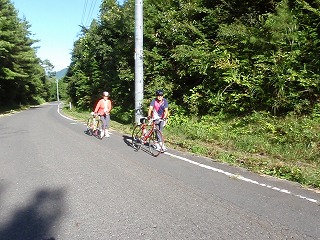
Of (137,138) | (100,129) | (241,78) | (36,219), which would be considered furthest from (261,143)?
(100,129)

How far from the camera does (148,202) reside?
15.7 feet

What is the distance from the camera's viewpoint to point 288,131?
8.29 m

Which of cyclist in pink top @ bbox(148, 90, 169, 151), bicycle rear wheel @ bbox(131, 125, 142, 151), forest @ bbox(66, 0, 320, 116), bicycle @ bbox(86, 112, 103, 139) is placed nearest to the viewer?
cyclist in pink top @ bbox(148, 90, 169, 151)

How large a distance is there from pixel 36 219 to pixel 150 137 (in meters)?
4.99

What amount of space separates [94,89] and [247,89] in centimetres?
2242

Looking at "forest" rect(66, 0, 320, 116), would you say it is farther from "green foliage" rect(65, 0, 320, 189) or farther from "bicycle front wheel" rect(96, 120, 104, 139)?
"bicycle front wheel" rect(96, 120, 104, 139)

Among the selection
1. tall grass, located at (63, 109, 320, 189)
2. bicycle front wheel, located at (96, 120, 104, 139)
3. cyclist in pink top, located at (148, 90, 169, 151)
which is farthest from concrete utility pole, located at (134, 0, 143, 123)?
cyclist in pink top, located at (148, 90, 169, 151)

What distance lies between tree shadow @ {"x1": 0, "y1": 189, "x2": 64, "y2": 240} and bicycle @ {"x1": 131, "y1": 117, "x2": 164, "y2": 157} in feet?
12.6

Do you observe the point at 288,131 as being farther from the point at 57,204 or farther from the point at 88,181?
the point at 57,204

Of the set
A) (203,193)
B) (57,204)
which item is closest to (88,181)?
(57,204)

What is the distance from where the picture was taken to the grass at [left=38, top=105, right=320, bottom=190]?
21.4 feet

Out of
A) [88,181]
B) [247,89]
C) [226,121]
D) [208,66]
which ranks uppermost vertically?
[208,66]

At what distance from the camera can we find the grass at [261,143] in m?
6.52

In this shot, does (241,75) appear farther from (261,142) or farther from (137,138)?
(137,138)
